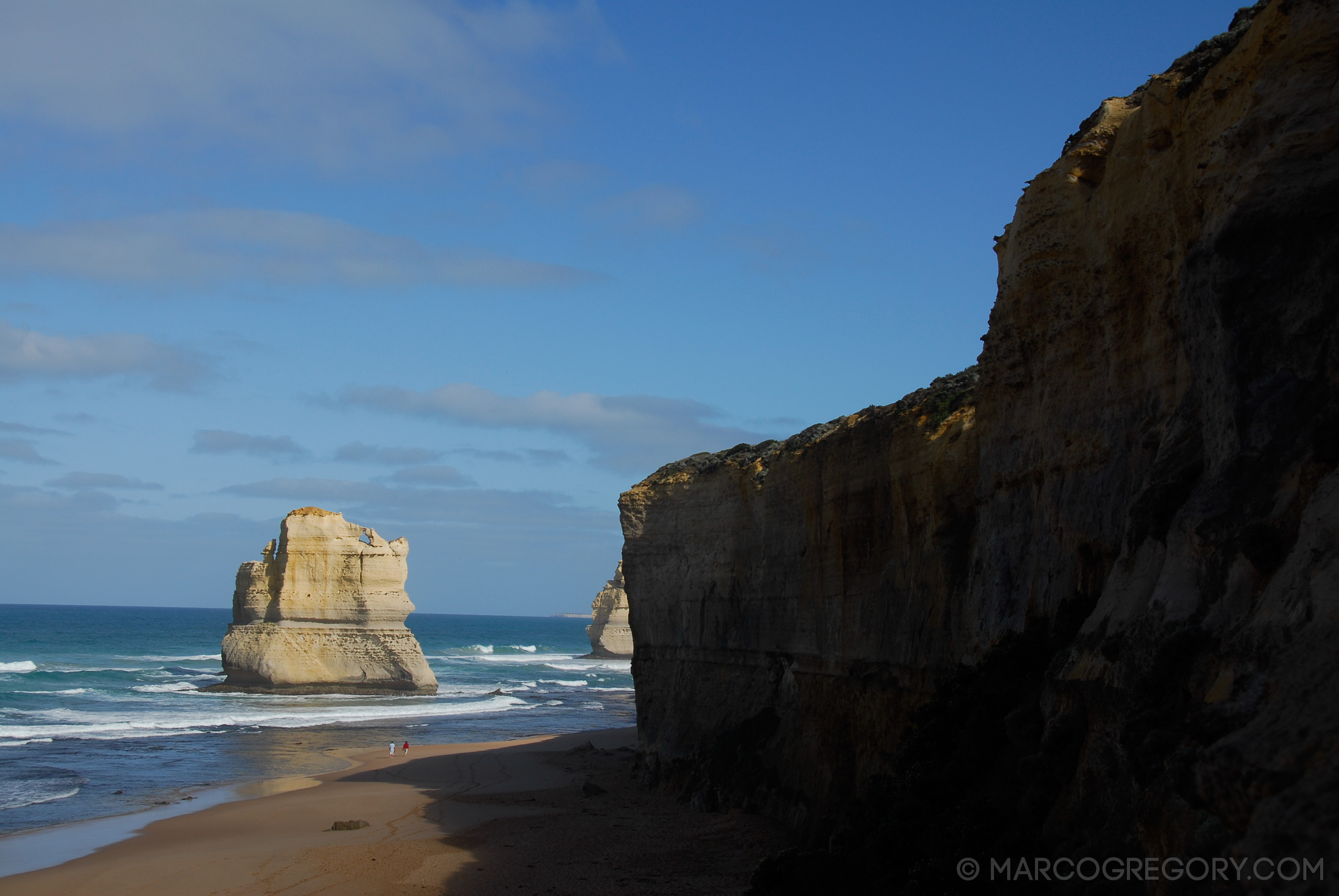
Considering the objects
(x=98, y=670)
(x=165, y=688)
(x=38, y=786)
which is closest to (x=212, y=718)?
(x=38, y=786)

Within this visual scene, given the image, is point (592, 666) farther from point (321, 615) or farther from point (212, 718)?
point (212, 718)

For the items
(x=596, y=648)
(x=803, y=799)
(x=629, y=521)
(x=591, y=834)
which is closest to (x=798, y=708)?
(x=803, y=799)

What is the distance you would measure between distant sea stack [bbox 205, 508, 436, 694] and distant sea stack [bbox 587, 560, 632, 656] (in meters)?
47.0

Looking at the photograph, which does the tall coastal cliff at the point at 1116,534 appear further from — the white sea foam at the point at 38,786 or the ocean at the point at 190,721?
the white sea foam at the point at 38,786

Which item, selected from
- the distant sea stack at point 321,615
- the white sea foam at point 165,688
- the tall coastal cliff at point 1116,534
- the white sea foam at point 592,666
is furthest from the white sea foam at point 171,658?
the tall coastal cliff at point 1116,534

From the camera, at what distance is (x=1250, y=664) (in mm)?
7078

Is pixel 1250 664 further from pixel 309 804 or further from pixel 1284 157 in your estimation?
pixel 309 804

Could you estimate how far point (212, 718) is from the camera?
44.2 m

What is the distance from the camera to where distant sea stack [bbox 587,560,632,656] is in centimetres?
10388

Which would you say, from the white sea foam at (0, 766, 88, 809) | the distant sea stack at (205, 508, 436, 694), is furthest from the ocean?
the distant sea stack at (205, 508, 436, 694)

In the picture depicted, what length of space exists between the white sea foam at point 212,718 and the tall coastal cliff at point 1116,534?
93.2ft

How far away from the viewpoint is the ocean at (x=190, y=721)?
2850 cm

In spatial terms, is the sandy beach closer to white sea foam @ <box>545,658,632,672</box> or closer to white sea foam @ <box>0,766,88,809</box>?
white sea foam @ <box>0,766,88,809</box>

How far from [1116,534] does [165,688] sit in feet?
193
